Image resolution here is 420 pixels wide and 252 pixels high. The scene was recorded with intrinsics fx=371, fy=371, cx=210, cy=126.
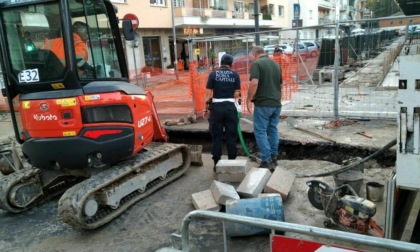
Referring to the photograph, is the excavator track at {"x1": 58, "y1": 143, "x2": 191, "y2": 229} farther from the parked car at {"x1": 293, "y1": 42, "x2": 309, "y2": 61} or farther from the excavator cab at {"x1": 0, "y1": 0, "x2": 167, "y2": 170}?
the parked car at {"x1": 293, "y1": 42, "x2": 309, "y2": 61}

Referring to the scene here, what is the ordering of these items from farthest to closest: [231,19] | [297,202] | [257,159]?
[231,19] → [257,159] → [297,202]

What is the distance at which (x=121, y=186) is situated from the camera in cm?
492

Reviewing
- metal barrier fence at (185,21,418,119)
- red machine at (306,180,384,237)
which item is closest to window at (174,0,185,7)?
metal barrier fence at (185,21,418,119)

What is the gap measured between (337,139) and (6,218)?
5737mm

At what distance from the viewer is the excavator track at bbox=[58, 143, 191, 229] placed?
4.27 m

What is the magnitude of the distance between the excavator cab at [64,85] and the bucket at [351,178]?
8.93ft

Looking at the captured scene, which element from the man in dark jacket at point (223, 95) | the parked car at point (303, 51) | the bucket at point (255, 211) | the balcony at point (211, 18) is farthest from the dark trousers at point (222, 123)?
the balcony at point (211, 18)

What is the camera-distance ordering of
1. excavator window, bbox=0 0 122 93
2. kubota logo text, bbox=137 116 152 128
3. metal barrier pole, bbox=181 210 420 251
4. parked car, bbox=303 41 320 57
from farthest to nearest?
parked car, bbox=303 41 320 57, kubota logo text, bbox=137 116 152 128, excavator window, bbox=0 0 122 93, metal barrier pole, bbox=181 210 420 251

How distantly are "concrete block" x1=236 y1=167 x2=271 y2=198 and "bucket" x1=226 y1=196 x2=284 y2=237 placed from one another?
18.4 inches

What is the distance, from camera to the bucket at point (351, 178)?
4594mm

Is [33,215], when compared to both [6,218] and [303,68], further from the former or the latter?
[303,68]

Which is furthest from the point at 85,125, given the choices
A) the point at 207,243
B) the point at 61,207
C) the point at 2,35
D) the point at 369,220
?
the point at 369,220

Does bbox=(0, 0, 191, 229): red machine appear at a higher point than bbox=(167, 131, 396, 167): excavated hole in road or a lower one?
higher

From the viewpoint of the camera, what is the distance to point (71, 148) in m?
4.45
